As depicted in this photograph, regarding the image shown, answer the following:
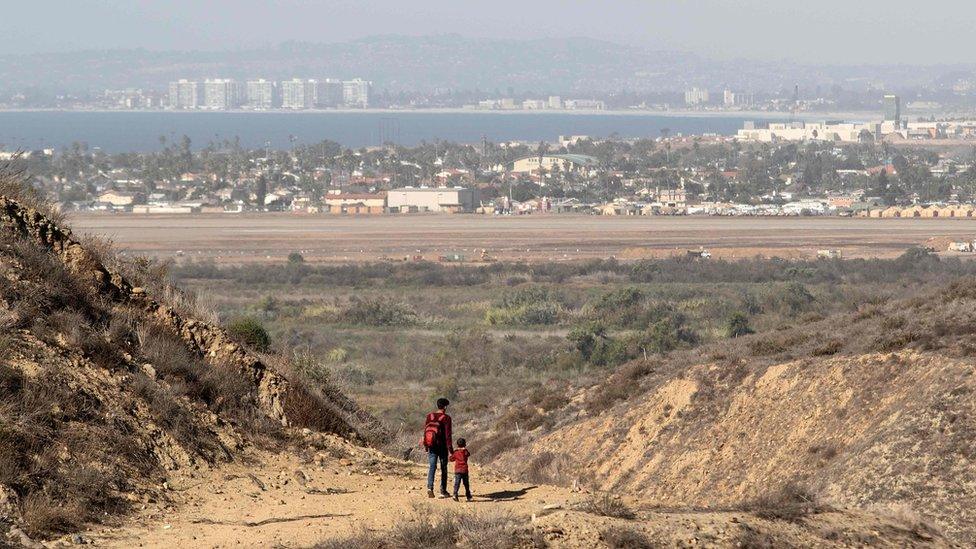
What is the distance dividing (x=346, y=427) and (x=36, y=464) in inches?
190

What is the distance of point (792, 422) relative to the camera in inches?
869

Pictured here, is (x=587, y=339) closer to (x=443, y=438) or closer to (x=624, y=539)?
(x=443, y=438)

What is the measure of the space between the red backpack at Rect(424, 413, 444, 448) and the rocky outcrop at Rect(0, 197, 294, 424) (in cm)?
237

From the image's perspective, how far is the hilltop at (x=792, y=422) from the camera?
18.6 m

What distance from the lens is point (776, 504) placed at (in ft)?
41.2

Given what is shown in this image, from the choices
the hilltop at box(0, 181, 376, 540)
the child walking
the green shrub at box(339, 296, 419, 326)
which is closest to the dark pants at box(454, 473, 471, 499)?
the child walking

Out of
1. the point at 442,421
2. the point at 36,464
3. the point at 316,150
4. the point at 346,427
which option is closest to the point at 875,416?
the point at 346,427

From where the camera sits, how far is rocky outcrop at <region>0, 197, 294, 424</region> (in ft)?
49.1

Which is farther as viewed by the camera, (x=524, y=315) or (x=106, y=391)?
(x=524, y=315)

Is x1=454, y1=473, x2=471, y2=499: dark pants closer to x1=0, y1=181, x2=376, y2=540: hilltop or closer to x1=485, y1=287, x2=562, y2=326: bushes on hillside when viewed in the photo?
x1=0, y1=181, x2=376, y2=540: hilltop

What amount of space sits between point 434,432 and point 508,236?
87303 mm

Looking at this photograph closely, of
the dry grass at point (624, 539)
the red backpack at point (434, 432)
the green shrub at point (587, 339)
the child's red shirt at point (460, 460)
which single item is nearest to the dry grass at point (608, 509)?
the dry grass at point (624, 539)

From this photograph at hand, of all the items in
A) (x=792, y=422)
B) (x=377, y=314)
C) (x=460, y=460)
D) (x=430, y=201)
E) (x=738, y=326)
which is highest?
(x=460, y=460)

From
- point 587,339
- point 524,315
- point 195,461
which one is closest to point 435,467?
point 195,461
